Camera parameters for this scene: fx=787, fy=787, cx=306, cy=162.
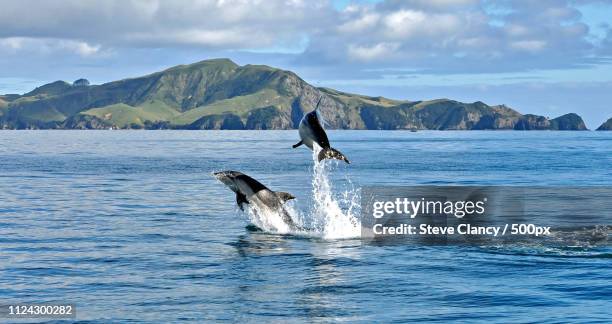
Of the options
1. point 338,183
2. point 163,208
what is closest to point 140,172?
point 338,183

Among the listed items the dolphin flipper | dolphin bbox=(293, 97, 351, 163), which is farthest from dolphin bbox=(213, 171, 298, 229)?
dolphin bbox=(293, 97, 351, 163)

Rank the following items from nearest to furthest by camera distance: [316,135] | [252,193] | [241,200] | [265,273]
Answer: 1. [316,135]
2. [265,273]
3. [241,200]
4. [252,193]

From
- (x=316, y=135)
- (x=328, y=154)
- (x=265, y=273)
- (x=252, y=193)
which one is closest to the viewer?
(x=328, y=154)

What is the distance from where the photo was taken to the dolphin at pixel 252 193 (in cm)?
3669

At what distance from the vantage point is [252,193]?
123 ft

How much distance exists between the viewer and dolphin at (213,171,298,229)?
36.7 meters

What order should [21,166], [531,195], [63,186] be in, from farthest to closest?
[21,166]
[63,186]
[531,195]

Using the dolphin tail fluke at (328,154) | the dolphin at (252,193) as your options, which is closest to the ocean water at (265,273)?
the dolphin at (252,193)

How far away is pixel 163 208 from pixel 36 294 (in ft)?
88.6

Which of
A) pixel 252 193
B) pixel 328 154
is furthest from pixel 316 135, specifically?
pixel 252 193

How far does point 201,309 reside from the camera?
2169 cm

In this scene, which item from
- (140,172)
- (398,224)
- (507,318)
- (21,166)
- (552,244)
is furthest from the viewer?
(21,166)

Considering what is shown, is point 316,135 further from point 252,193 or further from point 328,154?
→ point 252,193

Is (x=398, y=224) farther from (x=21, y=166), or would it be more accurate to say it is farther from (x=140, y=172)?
(x=21, y=166)
